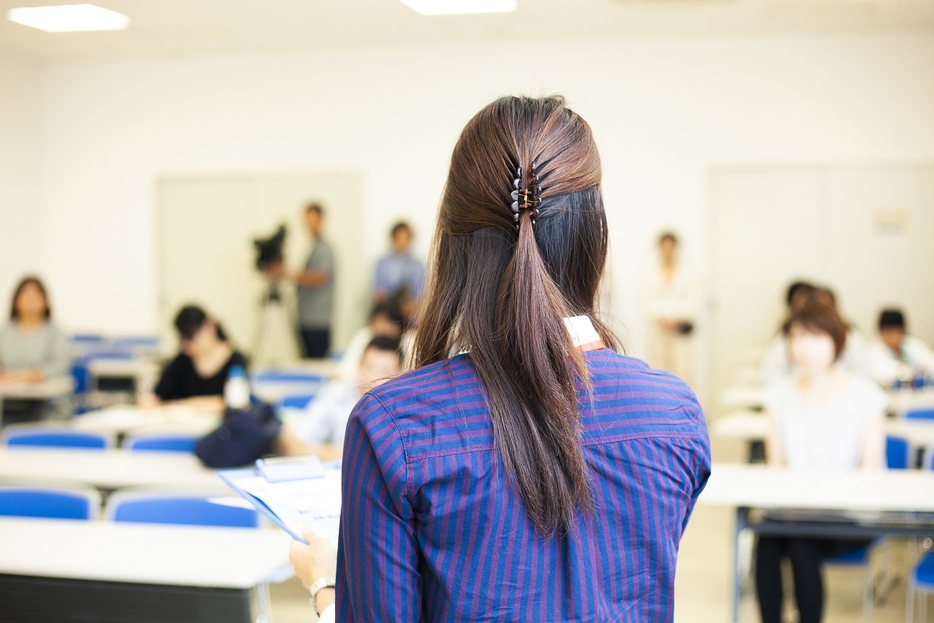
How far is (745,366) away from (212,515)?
264 inches

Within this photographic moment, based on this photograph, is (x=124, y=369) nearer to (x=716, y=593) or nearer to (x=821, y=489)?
(x=716, y=593)

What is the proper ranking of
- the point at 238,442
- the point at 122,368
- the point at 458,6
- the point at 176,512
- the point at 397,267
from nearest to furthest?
1. the point at 176,512
2. the point at 238,442
3. the point at 122,368
4. the point at 458,6
5. the point at 397,267

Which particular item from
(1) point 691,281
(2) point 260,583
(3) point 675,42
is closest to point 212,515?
(2) point 260,583

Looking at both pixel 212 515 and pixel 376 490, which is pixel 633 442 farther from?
pixel 212 515

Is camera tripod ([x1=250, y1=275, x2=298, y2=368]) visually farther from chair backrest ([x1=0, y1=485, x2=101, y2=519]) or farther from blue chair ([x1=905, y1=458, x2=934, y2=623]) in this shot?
blue chair ([x1=905, y1=458, x2=934, y2=623])

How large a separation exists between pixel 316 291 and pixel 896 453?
20.9 ft

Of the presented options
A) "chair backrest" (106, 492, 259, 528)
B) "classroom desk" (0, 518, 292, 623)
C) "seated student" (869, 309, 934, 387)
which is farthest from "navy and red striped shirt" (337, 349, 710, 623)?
"seated student" (869, 309, 934, 387)

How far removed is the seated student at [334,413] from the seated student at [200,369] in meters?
1.04

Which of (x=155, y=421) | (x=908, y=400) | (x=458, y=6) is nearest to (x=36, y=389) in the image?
(x=155, y=421)

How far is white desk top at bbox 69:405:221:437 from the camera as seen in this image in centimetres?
456

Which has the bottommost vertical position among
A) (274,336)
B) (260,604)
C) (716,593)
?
(716,593)

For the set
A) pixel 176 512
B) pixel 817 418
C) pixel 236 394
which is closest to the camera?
pixel 176 512

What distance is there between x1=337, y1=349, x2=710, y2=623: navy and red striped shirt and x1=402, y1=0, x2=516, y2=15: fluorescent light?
6.73m

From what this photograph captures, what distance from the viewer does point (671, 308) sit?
8.52 m
